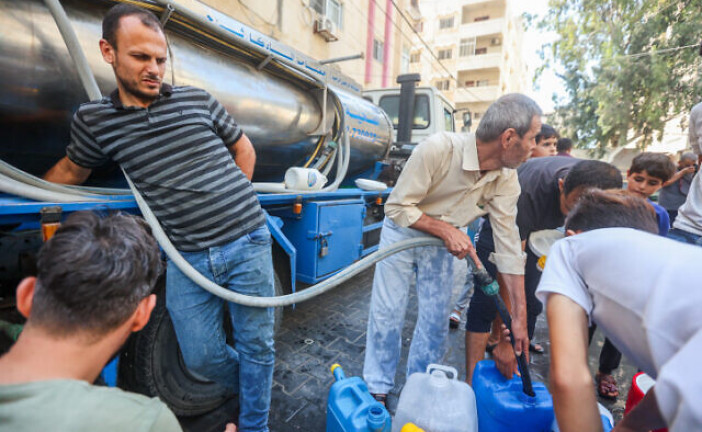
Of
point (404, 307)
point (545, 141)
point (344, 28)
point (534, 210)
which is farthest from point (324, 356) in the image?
point (344, 28)

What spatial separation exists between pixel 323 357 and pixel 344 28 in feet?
35.3

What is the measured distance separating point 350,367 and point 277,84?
7.38 ft

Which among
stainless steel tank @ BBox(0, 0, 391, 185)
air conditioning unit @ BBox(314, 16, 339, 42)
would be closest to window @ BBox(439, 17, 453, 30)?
air conditioning unit @ BBox(314, 16, 339, 42)

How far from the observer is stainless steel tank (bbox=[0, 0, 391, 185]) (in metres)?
1.32

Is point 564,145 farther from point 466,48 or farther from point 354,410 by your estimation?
point 466,48

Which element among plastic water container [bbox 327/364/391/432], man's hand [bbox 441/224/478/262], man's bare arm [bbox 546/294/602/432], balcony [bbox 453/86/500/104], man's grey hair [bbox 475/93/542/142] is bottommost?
plastic water container [bbox 327/364/391/432]

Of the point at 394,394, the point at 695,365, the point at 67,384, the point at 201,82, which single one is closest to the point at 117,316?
the point at 67,384

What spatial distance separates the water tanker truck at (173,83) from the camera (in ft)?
4.09

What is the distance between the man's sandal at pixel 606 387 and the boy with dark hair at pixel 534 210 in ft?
1.85

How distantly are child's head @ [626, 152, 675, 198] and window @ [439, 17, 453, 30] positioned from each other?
91.6ft

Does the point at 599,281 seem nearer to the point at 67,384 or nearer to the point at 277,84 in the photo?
the point at 67,384

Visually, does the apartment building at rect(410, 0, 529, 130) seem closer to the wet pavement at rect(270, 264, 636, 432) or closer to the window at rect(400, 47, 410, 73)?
the window at rect(400, 47, 410, 73)

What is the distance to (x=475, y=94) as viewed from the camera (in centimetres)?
2428

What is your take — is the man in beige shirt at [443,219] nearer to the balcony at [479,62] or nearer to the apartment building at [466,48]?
the apartment building at [466,48]
